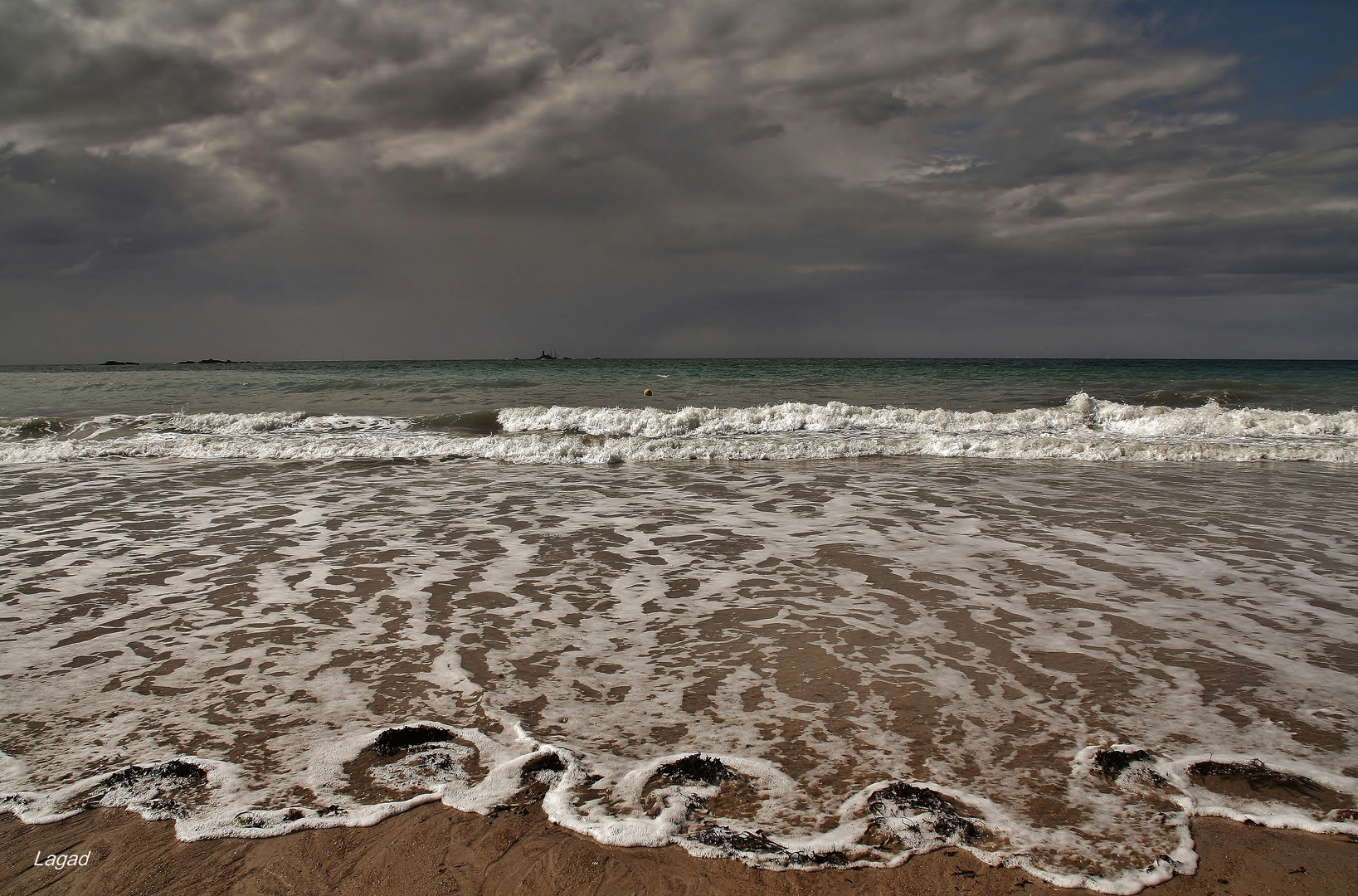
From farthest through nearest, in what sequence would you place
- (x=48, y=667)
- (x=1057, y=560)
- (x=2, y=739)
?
(x=1057, y=560) → (x=48, y=667) → (x=2, y=739)

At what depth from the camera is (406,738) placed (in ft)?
10.4

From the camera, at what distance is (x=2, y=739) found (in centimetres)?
318

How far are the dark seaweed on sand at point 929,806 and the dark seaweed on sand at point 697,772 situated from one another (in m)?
0.56

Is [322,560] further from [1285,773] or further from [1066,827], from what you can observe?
[1285,773]

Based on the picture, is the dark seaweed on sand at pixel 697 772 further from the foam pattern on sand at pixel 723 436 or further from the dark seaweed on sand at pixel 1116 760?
the foam pattern on sand at pixel 723 436

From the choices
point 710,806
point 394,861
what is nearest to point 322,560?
point 394,861

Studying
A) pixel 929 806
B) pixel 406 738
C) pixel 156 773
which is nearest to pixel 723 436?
pixel 406 738

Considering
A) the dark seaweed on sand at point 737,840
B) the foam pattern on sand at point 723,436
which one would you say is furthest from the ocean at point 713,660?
the foam pattern on sand at point 723,436

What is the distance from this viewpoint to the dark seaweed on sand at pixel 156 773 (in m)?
2.83

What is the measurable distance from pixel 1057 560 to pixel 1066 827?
396 cm

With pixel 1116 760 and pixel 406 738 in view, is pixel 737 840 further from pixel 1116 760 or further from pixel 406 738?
pixel 1116 760

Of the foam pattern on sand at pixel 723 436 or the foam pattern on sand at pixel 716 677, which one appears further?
the foam pattern on sand at pixel 723 436

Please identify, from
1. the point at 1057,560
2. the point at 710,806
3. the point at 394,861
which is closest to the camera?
the point at 394,861

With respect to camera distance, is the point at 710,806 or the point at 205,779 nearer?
the point at 710,806
